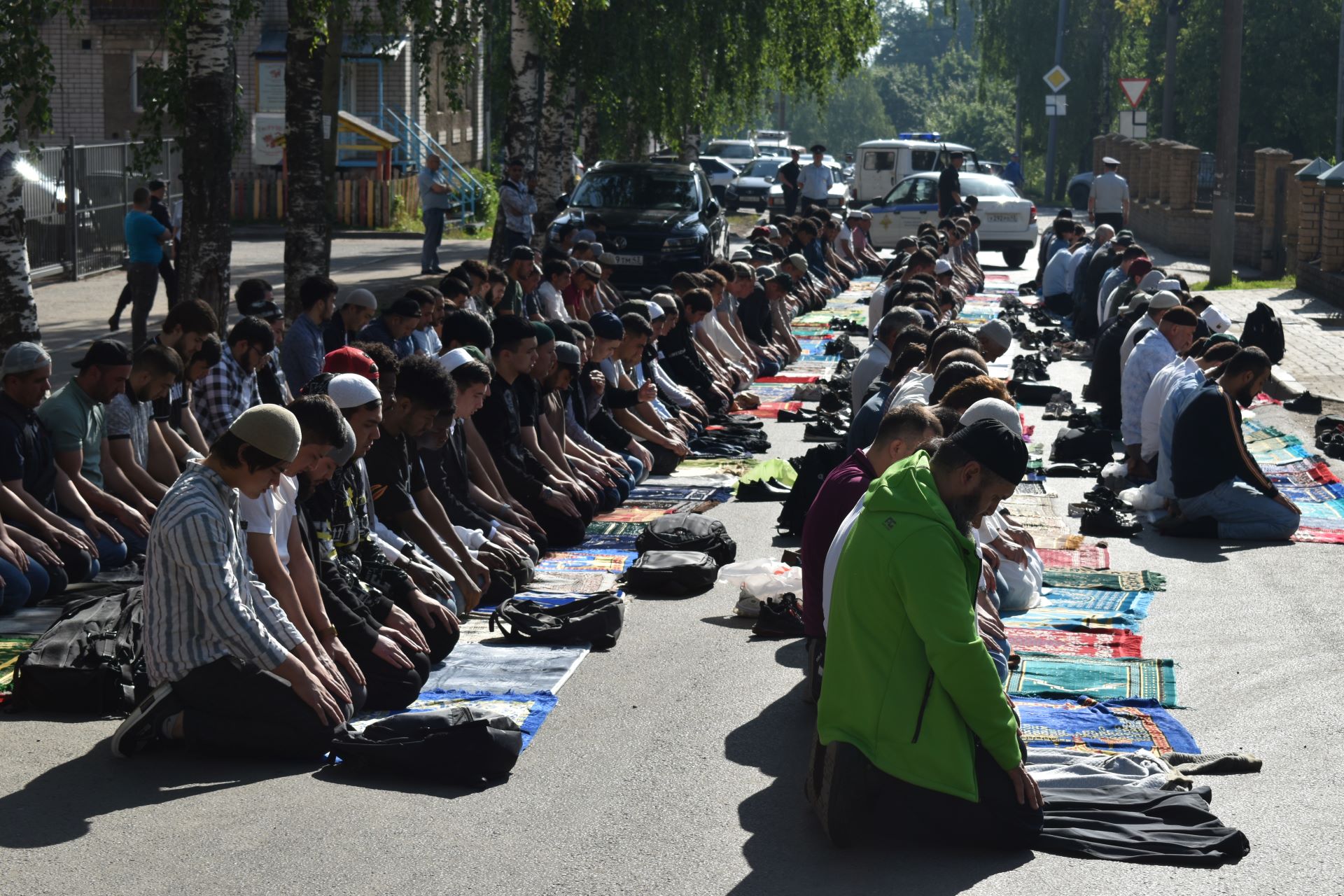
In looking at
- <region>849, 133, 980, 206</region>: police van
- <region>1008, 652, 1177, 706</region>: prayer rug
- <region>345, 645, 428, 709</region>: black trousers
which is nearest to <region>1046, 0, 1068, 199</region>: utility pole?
<region>849, 133, 980, 206</region>: police van

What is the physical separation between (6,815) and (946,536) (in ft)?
11.6

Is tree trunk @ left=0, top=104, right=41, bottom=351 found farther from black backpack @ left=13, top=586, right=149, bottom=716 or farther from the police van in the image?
the police van

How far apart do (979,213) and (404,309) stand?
82.0 ft

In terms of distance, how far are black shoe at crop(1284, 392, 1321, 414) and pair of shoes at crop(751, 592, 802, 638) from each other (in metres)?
9.70

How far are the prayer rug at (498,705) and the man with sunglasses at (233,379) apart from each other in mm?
3504

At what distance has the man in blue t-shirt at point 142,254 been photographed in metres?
18.8

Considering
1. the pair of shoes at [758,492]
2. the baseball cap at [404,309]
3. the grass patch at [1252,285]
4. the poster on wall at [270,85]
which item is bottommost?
the pair of shoes at [758,492]

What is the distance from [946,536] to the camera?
5914 millimetres

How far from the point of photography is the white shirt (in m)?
12.5

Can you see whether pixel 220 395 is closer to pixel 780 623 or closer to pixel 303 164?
pixel 780 623

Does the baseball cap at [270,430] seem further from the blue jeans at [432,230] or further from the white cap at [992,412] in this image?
the blue jeans at [432,230]

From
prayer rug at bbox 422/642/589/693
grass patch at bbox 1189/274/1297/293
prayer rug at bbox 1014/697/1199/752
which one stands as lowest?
prayer rug at bbox 422/642/589/693

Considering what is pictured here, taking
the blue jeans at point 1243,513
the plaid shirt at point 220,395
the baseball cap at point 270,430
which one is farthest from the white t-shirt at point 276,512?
the blue jeans at point 1243,513

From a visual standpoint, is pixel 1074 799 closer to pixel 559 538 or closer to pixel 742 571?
pixel 742 571
